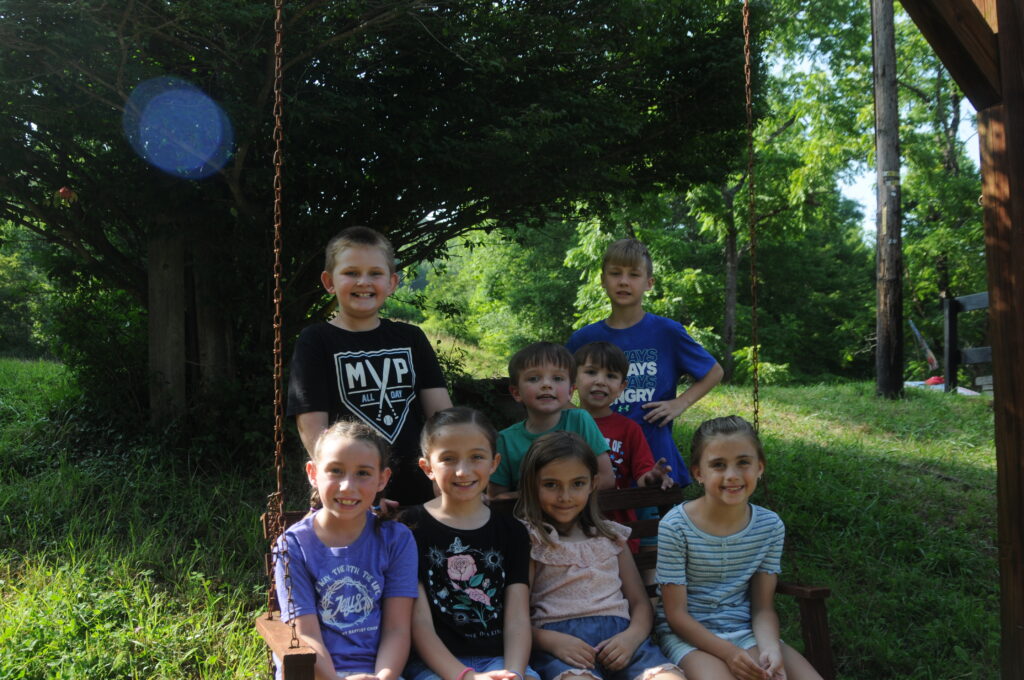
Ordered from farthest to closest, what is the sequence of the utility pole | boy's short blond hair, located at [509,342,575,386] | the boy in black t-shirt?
1. the utility pole
2. boy's short blond hair, located at [509,342,575,386]
3. the boy in black t-shirt

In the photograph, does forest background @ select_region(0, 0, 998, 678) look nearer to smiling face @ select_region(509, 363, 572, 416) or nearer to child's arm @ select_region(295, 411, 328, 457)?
smiling face @ select_region(509, 363, 572, 416)

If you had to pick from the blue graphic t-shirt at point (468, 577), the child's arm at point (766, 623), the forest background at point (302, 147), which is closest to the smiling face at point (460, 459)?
the blue graphic t-shirt at point (468, 577)

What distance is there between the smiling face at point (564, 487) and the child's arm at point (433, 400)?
0.51 metres

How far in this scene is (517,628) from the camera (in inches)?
112

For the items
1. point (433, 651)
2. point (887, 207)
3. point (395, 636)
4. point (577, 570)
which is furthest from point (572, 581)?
point (887, 207)

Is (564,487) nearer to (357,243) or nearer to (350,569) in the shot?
(350,569)

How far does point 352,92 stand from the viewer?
575cm

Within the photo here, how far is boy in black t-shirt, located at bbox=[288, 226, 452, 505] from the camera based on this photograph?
3.11 meters

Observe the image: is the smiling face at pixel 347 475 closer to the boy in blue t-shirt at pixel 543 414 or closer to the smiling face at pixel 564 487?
the smiling face at pixel 564 487

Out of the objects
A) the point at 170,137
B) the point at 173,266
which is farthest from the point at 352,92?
the point at 173,266

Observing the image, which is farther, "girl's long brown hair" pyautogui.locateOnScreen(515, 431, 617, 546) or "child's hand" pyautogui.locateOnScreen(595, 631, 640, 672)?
"girl's long brown hair" pyautogui.locateOnScreen(515, 431, 617, 546)

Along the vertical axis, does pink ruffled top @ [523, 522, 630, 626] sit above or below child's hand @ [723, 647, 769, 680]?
above

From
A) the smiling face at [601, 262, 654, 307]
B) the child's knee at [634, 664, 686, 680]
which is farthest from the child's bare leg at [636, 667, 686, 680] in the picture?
the smiling face at [601, 262, 654, 307]

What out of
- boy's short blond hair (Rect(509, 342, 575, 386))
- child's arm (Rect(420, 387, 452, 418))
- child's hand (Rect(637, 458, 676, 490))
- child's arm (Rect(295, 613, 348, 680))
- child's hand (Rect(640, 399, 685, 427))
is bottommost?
child's arm (Rect(295, 613, 348, 680))
